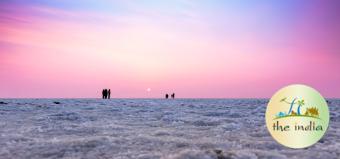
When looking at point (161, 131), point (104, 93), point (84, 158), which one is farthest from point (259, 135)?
point (104, 93)

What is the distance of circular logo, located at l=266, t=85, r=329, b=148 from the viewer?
825cm

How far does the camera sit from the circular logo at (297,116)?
27.1 ft

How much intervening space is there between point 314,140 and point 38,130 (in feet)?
25.4

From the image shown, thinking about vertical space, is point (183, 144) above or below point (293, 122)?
below

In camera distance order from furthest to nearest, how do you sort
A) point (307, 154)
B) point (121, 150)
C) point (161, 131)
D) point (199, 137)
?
1. point (161, 131)
2. point (199, 137)
3. point (121, 150)
4. point (307, 154)

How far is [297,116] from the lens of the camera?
8281 millimetres

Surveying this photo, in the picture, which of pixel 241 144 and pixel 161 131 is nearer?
pixel 241 144

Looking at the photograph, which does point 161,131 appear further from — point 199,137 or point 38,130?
point 38,130

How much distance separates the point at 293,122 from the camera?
8219 millimetres

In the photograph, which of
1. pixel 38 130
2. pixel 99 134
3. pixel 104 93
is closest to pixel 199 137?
pixel 99 134

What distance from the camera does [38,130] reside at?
12.1m

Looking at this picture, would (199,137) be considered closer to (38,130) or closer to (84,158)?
(84,158)

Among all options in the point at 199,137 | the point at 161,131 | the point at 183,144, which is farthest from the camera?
the point at 161,131

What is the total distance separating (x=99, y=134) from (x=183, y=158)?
4234 millimetres
